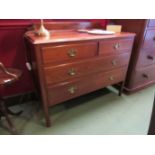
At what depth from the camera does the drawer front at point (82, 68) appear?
115 cm

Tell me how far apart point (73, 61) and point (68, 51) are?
0.35 ft

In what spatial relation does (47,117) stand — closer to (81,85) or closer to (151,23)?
(81,85)

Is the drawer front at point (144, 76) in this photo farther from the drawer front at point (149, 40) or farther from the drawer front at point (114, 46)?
the drawer front at point (114, 46)

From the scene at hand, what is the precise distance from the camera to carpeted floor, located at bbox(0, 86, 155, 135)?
1.33 metres

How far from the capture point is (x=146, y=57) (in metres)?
1.75

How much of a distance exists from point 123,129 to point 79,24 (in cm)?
121

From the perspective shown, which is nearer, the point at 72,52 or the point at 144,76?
the point at 72,52

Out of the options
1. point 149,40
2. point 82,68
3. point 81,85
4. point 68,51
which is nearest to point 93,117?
point 81,85

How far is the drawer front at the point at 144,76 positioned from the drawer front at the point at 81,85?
0.29 metres

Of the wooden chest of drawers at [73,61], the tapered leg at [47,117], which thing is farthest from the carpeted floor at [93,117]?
the wooden chest of drawers at [73,61]
